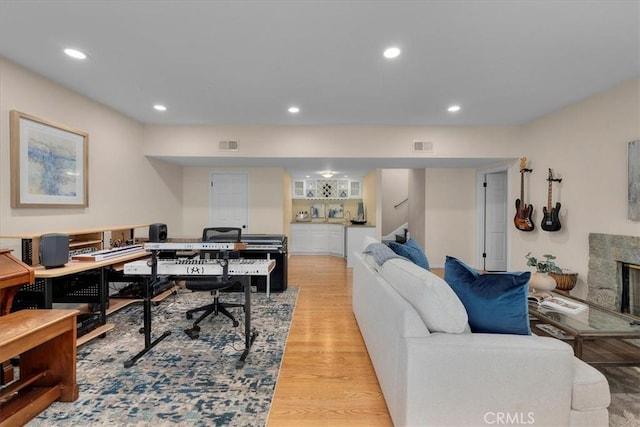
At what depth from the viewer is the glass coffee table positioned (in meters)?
1.77

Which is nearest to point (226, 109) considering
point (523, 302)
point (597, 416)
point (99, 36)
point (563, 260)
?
point (99, 36)

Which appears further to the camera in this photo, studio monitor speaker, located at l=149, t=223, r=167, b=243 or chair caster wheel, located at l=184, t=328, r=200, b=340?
studio monitor speaker, located at l=149, t=223, r=167, b=243

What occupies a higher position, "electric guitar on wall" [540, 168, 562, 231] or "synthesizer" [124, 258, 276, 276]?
"electric guitar on wall" [540, 168, 562, 231]

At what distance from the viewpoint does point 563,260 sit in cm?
358

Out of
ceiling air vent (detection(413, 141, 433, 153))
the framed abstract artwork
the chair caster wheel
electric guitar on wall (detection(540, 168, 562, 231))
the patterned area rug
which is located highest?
ceiling air vent (detection(413, 141, 433, 153))

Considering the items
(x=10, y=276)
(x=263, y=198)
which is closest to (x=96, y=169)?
(x=10, y=276)

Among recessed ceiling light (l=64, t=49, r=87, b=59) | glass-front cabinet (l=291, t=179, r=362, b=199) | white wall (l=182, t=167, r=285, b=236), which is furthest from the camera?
glass-front cabinet (l=291, t=179, r=362, b=199)

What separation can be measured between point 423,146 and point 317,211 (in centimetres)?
401

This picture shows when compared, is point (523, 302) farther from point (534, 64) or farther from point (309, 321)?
point (534, 64)

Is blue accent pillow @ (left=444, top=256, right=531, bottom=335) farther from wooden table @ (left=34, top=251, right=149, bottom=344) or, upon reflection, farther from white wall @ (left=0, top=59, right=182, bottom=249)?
white wall @ (left=0, top=59, right=182, bottom=249)

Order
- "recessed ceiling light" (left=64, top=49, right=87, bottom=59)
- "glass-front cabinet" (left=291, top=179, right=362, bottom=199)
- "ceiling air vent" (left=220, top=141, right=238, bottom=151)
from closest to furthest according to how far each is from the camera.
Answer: "recessed ceiling light" (left=64, top=49, right=87, bottom=59) < "ceiling air vent" (left=220, top=141, right=238, bottom=151) < "glass-front cabinet" (left=291, top=179, right=362, bottom=199)

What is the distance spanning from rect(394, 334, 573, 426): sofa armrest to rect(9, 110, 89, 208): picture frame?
351 centimetres

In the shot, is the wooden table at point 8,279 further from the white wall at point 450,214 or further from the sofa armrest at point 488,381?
the white wall at point 450,214

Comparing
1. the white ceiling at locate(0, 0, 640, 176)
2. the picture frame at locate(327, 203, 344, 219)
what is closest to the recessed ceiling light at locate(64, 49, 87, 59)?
the white ceiling at locate(0, 0, 640, 176)
